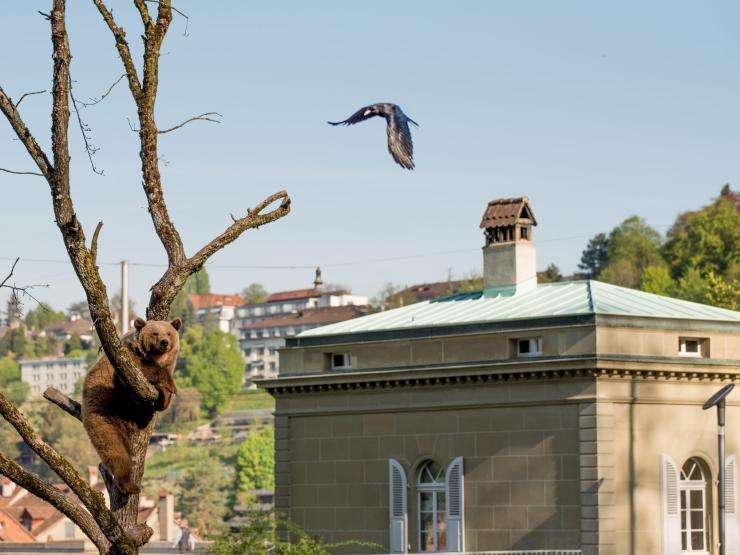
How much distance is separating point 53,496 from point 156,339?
1.11 meters

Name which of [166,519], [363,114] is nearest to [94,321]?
[363,114]

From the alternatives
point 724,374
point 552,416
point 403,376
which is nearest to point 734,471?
point 724,374

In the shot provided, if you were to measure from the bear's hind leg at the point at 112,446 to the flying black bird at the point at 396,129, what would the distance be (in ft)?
37.5

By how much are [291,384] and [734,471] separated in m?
11.5

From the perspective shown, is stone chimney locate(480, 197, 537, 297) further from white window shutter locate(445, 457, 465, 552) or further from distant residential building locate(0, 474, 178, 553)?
distant residential building locate(0, 474, 178, 553)

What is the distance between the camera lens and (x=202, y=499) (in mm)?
189125

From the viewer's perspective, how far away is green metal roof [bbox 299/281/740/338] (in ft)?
133

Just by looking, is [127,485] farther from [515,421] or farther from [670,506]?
[670,506]

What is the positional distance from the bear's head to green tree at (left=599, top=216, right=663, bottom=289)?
6533 inches

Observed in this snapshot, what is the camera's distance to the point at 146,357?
970 cm

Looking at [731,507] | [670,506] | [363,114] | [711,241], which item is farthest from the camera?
[711,241]

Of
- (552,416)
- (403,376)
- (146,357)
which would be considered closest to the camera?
(146,357)

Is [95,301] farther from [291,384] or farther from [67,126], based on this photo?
[291,384]

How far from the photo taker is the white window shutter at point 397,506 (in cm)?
4103
